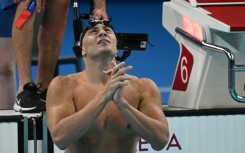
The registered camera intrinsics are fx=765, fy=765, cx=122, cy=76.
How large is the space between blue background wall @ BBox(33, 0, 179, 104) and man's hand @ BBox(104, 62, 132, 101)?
2.78 metres

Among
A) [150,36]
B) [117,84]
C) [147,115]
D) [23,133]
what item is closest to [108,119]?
[147,115]

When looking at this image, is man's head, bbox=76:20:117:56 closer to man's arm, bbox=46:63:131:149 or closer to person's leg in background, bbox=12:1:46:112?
man's arm, bbox=46:63:131:149

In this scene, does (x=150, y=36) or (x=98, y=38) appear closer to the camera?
(x=98, y=38)

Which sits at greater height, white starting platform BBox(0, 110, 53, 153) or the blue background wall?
the blue background wall

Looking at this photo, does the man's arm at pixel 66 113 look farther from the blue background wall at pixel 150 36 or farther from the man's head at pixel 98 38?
the blue background wall at pixel 150 36

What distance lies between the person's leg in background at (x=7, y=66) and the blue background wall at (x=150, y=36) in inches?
51.6

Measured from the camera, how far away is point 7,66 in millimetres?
4480

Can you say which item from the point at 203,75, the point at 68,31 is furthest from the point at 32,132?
the point at 68,31

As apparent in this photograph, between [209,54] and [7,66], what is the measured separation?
46.4 inches

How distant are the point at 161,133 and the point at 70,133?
1.34 feet

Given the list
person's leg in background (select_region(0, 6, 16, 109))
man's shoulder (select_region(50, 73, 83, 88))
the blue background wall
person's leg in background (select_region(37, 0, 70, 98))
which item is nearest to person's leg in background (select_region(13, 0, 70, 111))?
person's leg in background (select_region(37, 0, 70, 98))

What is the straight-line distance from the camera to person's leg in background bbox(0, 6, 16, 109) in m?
4.45

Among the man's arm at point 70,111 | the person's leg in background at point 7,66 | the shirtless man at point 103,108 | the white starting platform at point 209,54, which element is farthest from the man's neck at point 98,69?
the person's leg in background at point 7,66

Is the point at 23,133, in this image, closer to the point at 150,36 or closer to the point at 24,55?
the point at 24,55
